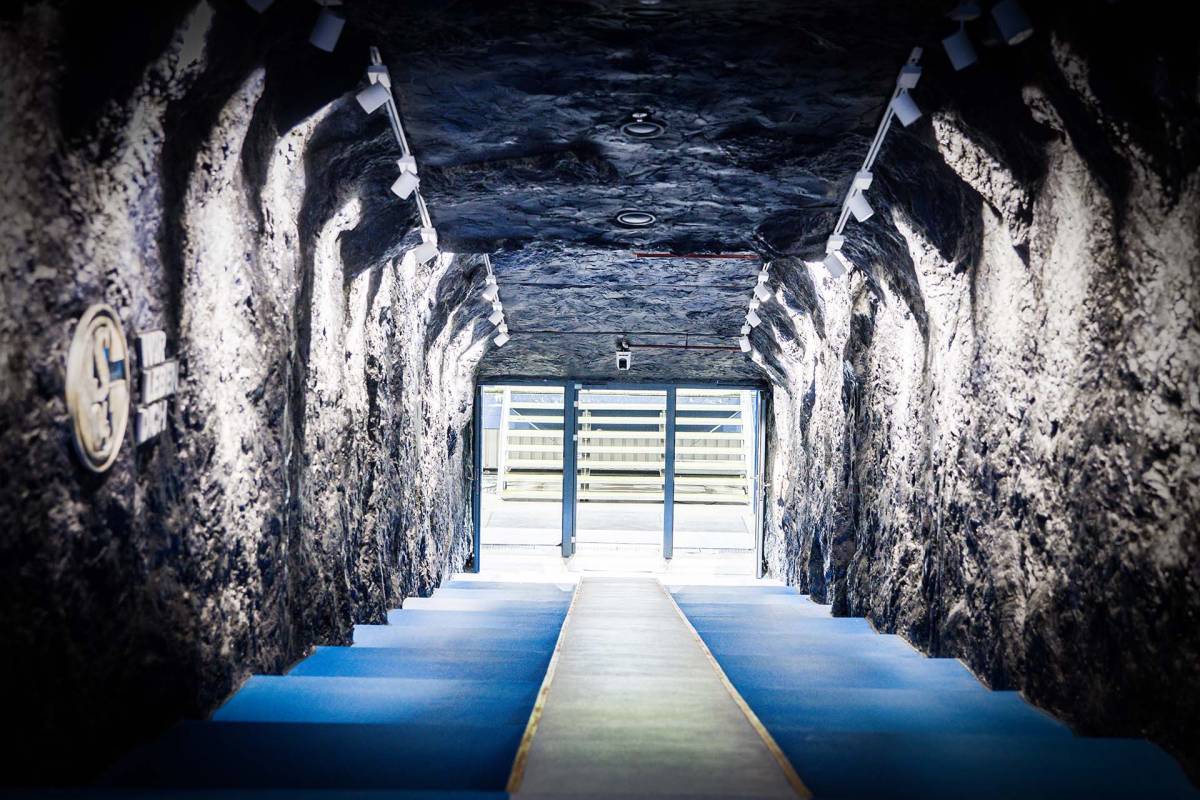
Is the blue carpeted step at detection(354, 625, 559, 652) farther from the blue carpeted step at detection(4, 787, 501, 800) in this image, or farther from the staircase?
the blue carpeted step at detection(4, 787, 501, 800)

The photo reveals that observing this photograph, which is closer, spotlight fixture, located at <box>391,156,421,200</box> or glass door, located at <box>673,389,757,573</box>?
spotlight fixture, located at <box>391,156,421,200</box>

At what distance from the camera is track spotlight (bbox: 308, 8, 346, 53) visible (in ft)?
10.9

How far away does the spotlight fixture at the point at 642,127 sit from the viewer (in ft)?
14.4

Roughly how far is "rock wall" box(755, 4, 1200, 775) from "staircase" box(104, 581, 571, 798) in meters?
1.84

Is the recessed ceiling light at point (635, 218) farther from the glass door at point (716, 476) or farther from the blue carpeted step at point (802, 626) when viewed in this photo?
the glass door at point (716, 476)

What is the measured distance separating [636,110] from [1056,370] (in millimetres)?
1931

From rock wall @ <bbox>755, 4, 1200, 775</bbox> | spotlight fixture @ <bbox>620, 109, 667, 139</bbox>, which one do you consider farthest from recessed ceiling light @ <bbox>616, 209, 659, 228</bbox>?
spotlight fixture @ <bbox>620, 109, 667, 139</bbox>

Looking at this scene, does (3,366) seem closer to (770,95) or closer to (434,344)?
(770,95)

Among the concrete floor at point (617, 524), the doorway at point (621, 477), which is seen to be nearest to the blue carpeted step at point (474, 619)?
the doorway at point (621, 477)

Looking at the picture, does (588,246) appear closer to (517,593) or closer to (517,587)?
(517,593)

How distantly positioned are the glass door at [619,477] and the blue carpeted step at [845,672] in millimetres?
9112

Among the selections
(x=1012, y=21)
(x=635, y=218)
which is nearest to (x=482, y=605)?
(x=635, y=218)

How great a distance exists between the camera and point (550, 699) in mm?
3656

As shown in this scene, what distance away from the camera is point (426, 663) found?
15.1 ft
